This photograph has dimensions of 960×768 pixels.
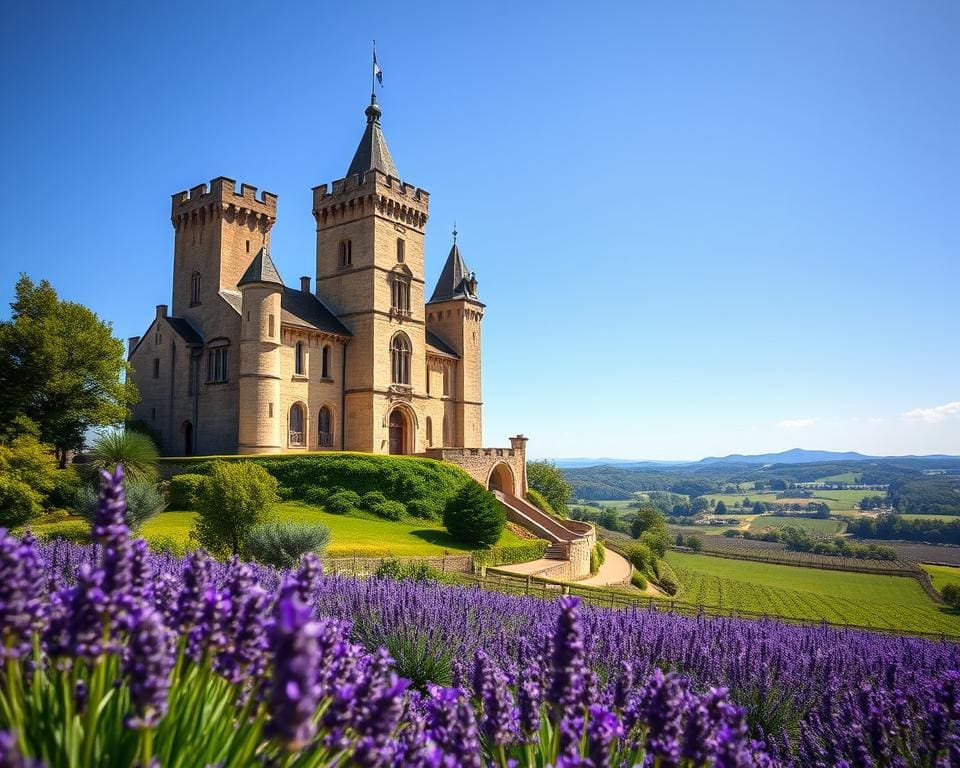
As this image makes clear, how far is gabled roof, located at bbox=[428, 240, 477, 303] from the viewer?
5397 centimetres

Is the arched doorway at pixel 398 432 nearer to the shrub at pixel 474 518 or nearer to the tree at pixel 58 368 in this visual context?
the shrub at pixel 474 518

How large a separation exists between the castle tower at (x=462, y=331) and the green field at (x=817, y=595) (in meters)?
20.0

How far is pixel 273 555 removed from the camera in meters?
18.2

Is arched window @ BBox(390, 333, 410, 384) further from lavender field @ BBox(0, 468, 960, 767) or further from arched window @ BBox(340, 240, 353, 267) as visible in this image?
lavender field @ BBox(0, 468, 960, 767)

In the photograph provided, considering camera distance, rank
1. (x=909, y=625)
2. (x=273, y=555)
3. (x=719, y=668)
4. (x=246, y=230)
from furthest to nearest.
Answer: (x=246, y=230)
(x=909, y=625)
(x=273, y=555)
(x=719, y=668)

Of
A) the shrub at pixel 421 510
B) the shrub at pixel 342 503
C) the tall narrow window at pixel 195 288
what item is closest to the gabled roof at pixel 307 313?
the tall narrow window at pixel 195 288

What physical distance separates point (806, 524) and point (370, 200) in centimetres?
17078

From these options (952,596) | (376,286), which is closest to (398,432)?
(376,286)

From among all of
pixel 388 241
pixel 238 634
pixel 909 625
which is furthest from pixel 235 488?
pixel 909 625

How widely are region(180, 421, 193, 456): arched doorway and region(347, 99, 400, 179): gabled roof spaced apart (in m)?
19.8

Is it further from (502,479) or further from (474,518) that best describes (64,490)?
(502,479)

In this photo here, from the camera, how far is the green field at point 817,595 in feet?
135

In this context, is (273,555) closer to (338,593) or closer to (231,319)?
(338,593)

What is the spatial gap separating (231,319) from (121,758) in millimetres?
40553
